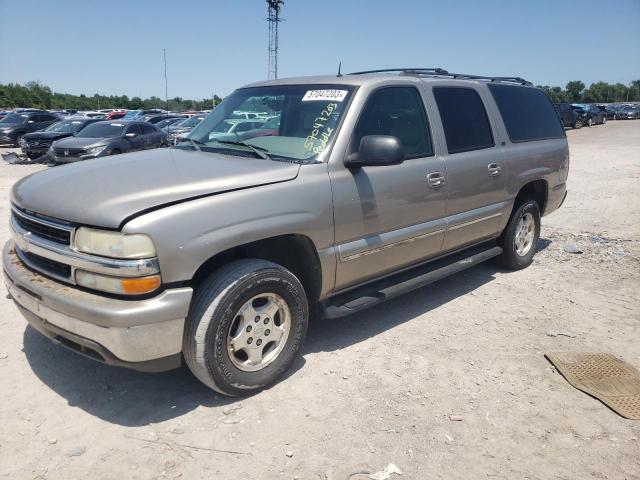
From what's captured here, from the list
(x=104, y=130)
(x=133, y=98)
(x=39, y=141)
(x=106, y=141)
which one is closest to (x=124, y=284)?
(x=106, y=141)

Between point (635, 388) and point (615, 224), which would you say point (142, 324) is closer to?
point (635, 388)

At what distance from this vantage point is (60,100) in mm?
69812

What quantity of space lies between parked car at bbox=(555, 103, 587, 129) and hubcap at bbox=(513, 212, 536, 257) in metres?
29.3

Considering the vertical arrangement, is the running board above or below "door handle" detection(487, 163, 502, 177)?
below

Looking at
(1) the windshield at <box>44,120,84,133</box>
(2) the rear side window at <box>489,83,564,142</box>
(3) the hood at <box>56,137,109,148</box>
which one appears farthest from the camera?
(1) the windshield at <box>44,120,84,133</box>

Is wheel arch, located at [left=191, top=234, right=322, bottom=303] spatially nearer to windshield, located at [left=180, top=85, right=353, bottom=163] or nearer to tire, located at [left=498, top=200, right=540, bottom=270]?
windshield, located at [left=180, top=85, right=353, bottom=163]

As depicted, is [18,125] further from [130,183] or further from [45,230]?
[130,183]

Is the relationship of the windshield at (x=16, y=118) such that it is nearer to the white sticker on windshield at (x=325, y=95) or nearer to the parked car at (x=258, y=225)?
the parked car at (x=258, y=225)

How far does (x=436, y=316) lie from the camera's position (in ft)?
14.4

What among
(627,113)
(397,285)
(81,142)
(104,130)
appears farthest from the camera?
(627,113)

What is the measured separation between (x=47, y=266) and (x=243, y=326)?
3.89 ft

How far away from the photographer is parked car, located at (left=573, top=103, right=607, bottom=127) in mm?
36375

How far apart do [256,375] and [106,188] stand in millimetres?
1419

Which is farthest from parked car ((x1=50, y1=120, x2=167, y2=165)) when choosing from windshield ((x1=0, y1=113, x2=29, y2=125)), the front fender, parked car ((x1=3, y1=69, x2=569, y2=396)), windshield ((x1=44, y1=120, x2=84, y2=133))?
the front fender
